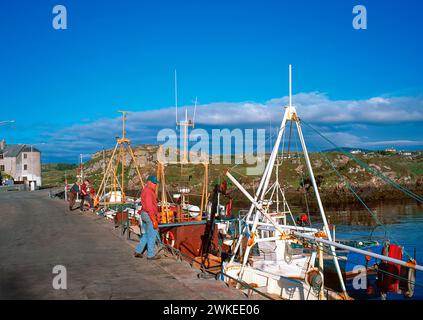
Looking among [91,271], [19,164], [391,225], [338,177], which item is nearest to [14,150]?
[19,164]

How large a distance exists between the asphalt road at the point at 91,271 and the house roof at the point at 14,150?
90728 millimetres

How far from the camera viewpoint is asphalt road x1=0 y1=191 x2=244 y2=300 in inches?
309

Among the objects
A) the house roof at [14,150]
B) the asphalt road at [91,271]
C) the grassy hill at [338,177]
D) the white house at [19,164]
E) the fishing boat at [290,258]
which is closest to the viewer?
the asphalt road at [91,271]

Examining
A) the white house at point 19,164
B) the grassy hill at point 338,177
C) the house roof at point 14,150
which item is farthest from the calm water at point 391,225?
the house roof at point 14,150

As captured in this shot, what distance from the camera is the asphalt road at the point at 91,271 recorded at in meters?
7.85

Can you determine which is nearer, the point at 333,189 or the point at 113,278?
the point at 113,278

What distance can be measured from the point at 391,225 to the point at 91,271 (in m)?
38.4

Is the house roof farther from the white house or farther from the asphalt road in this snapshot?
the asphalt road

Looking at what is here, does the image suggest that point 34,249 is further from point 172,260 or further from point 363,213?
point 363,213

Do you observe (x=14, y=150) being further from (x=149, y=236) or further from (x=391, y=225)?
(x=149, y=236)

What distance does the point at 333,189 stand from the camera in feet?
258

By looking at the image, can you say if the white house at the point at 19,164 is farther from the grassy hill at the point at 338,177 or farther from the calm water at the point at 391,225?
the calm water at the point at 391,225
